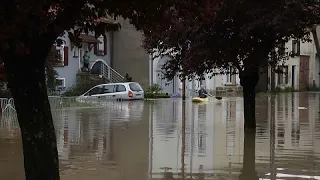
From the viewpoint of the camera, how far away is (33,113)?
5.52 metres

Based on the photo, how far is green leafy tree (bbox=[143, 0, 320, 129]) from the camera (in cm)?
1271

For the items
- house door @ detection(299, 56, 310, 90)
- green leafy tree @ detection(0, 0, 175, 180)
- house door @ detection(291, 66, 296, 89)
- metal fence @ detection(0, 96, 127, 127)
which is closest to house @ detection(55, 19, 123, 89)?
metal fence @ detection(0, 96, 127, 127)

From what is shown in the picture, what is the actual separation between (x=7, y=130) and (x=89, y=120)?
4542 mm

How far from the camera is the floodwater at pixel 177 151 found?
9.20 meters

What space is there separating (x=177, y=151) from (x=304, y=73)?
54.6 metres

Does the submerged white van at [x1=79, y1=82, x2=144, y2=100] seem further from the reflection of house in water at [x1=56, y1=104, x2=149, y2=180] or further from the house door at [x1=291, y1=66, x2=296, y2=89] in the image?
the house door at [x1=291, y1=66, x2=296, y2=89]

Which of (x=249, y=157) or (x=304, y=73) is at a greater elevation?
(x=304, y=73)

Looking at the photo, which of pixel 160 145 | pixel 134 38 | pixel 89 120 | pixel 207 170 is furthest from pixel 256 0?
pixel 134 38

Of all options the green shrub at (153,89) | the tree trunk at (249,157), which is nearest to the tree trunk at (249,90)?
the tree trunk at (249,157)

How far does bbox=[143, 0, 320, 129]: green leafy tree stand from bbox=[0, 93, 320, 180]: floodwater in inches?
72.0

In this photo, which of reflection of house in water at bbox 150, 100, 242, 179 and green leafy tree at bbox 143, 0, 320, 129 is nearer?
reflection of house in water at bbox 150, 100, 242, 179

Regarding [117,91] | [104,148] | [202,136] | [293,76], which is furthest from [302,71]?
[104,148]

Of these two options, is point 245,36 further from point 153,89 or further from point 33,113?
point 153,89

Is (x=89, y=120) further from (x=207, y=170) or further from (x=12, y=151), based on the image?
(x=207, y=170)
